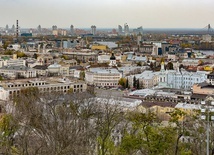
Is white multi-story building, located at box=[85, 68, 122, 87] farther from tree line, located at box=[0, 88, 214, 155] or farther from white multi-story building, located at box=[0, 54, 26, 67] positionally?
tree line, located at box=[0, 88, 214, 155]

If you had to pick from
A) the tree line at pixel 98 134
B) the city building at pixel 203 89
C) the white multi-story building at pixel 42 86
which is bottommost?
the white multi-story building at pixel 42 86

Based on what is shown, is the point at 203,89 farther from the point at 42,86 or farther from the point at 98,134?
the point at 98,134

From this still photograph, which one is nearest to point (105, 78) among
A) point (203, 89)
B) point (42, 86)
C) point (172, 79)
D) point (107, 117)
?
point (172, 79)

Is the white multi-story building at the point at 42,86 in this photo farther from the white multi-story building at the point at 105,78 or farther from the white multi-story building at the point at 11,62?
the white multi-story building at the point at 11,62

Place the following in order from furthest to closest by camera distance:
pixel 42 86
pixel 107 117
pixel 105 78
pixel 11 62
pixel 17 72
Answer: pixel 11 62
pixel 17 72
pixel 105 78
pixel 42 86
pixel 107 117

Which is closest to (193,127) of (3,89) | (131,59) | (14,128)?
(14,128)

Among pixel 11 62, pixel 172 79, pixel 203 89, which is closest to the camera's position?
pixel 203 89

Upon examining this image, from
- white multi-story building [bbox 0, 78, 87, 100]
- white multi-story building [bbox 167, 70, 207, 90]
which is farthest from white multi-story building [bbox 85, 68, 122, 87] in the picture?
white multi-story building [bbox 167, 70, 207, 90]

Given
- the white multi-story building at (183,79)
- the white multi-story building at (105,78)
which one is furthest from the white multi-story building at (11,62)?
the white multi-story building at (183,79)
